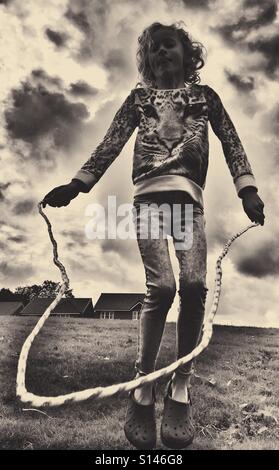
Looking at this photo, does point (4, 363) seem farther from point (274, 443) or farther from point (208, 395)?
point (274, 443)

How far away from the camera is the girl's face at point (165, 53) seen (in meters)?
3.96

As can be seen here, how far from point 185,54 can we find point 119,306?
4196 cm

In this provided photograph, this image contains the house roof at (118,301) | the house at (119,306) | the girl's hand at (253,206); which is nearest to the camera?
the girl's hand at (253,206)

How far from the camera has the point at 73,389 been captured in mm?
6523

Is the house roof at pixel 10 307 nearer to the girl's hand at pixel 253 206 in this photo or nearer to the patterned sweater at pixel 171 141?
the patterned sweater at pixel 171 141

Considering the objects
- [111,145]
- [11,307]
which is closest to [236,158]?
[111,145]

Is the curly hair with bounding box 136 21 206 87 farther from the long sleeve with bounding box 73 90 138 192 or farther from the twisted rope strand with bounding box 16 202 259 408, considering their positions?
the twisted rope strand with bounding box 16 202 259 408

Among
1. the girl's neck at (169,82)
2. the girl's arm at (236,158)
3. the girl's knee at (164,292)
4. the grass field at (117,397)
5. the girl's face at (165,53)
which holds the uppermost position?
the girl's face at (165,53)

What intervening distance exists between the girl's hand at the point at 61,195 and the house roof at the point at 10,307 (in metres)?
47.2

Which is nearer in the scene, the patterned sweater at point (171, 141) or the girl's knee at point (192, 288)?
the girl's knee at point (192, 288)

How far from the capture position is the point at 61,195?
12.2 ft

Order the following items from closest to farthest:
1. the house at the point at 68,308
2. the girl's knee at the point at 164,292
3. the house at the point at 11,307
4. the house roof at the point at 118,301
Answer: the girl's knee at the point at 164,292
the house at the point at 68,308
the house roof at the point at 118,301
the house at the point at 11,307

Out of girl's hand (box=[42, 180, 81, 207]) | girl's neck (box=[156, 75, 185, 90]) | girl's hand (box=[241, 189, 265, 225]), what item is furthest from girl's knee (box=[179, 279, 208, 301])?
girl's neck (box=[156, 75, 185, 90])

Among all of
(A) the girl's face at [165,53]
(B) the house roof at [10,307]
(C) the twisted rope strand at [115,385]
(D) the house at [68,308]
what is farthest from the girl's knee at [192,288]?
(B) the house roof at [10,307]
